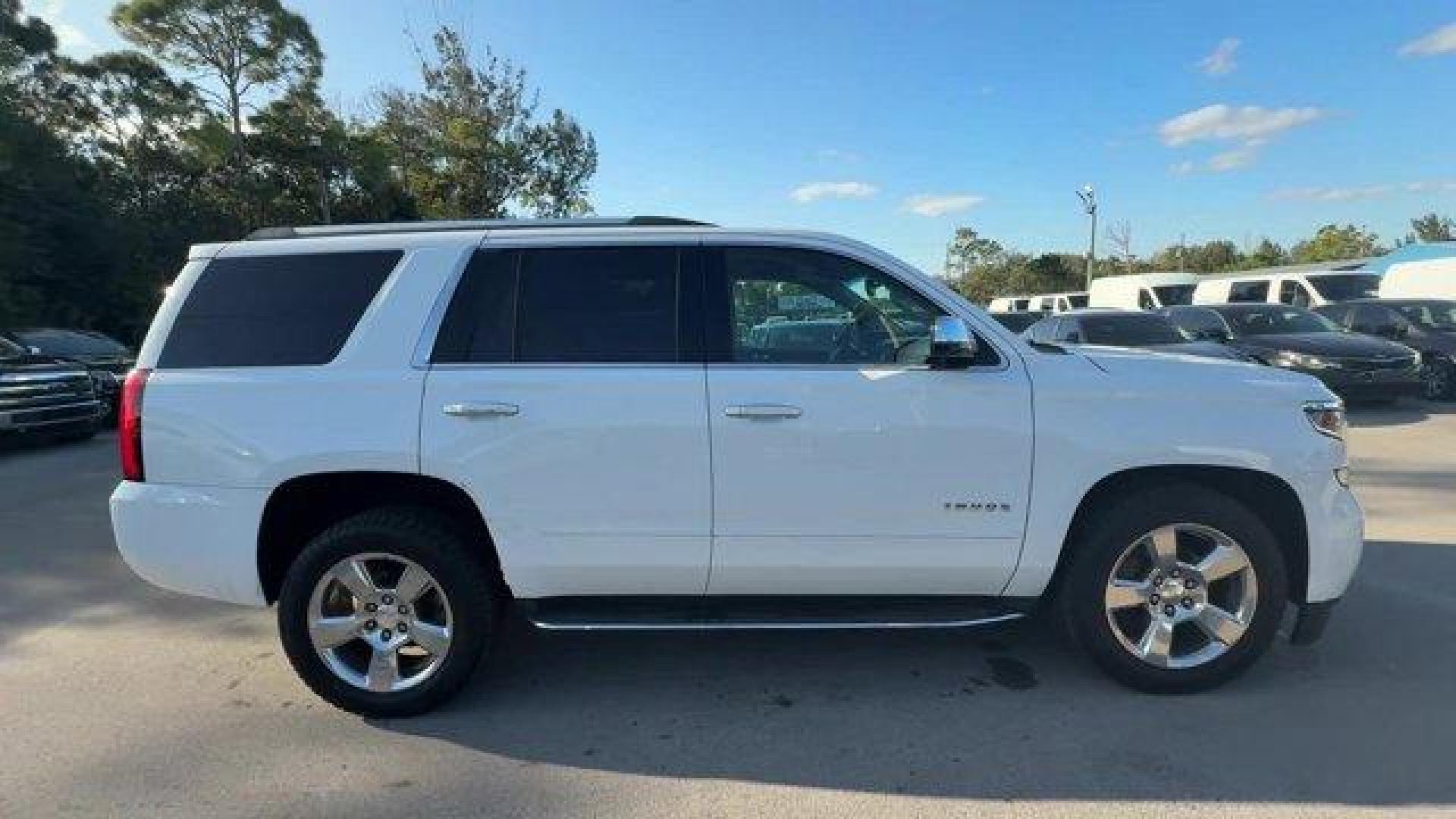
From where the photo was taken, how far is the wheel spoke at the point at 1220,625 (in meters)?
3.71

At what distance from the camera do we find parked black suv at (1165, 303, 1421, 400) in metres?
11.9

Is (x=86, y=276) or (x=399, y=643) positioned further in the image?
(x=86, y=276)

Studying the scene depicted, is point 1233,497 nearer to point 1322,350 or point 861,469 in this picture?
point 861,469

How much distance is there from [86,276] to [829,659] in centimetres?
2811

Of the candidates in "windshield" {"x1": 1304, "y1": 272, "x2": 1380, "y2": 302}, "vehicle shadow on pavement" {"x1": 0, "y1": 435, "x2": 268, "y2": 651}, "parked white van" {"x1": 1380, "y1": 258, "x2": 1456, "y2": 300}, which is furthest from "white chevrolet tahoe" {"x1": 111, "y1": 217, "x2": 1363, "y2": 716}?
"parked white van" {"x1": 1380, "y1": 258, "x2": 1456, "y2": 300}

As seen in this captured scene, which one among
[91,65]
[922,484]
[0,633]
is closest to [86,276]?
[91,65]

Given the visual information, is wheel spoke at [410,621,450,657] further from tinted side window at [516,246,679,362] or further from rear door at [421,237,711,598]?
tinted side window at [516,246,679,362]

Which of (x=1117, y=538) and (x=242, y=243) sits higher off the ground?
(x=242, y=243)

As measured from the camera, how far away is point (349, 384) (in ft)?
11.8

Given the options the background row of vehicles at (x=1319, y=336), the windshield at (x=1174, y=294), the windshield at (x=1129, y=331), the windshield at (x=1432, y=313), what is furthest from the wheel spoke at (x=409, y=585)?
the windshield at (x=1174, y=294)

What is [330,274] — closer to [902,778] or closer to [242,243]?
[242,243]

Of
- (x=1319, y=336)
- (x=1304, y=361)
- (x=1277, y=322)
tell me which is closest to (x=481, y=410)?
(x=1304, y=361)

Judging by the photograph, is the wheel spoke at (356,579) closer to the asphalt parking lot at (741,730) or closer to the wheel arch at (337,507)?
the wheel arch at (337,507)

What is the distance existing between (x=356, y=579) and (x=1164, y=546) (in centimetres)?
321
